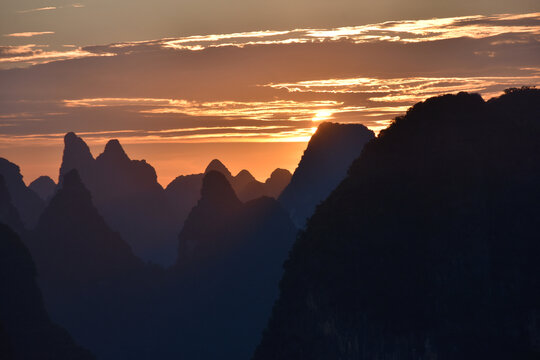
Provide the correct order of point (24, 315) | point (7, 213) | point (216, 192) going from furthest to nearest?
1. point (216, 192)
2. point (7, 213)
3. point (24, 315)

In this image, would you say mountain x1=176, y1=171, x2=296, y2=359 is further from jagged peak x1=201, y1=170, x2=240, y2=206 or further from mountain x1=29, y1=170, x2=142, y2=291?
mountain x1=29, y1=170, x2=142, y2=291

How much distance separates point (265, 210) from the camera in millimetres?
160375

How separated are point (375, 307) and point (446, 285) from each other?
504cm

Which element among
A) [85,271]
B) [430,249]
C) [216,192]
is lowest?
[85,271]

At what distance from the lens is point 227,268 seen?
153m

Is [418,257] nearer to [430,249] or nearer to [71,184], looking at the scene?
[430,249]

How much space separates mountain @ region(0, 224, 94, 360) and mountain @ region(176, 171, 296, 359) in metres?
42.3

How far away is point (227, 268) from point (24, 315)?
61.6 m

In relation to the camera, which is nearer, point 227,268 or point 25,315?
point 25,315

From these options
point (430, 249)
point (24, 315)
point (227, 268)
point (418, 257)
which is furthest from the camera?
point (227, 268)

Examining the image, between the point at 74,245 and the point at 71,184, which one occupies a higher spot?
the point at 71,184

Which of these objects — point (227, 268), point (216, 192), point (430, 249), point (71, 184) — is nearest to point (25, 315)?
point (430, 249)

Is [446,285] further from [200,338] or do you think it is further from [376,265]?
[200,338]

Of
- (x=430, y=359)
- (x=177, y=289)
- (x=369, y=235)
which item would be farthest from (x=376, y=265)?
(x=177, y=289)
